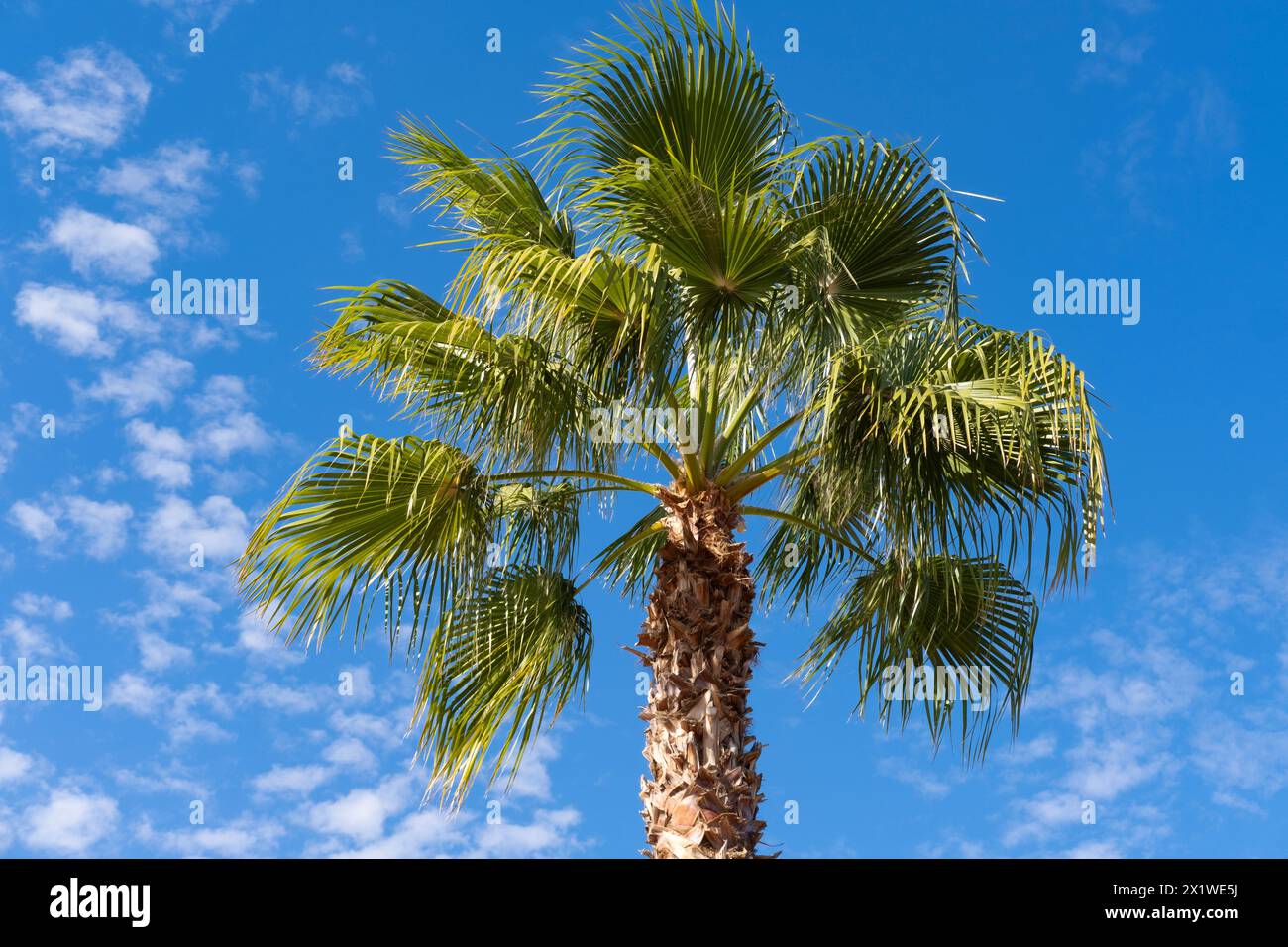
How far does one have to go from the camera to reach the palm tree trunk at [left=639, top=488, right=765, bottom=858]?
6.96 meters

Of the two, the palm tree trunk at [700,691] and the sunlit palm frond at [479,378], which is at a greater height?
the sunlit palm frond at [479,378]

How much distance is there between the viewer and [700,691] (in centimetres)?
715

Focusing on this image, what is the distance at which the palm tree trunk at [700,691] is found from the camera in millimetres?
6964

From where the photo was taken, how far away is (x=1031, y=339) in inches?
272
